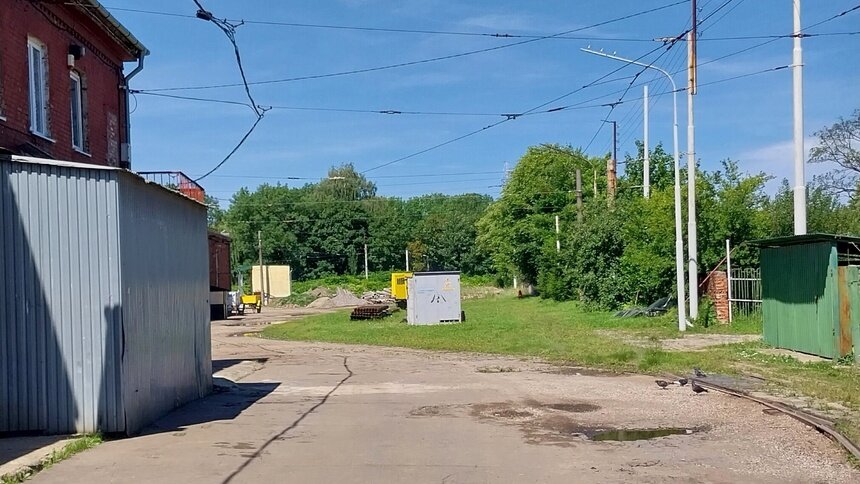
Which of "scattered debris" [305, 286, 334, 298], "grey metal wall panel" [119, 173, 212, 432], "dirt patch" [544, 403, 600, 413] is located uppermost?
"grey metal wall panel" [119, 173, 212, 432]

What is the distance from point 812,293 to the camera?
19906 millimetres

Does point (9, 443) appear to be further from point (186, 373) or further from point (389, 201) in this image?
point (389, 201)

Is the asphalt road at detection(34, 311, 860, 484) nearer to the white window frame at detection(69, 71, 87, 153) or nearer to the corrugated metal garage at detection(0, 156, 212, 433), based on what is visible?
the corrugated metal garage at detection(0, 156, 212, 433)

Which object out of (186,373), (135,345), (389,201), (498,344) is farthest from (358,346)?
(389,201)

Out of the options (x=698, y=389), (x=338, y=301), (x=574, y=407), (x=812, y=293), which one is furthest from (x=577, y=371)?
(x=338, y=301)

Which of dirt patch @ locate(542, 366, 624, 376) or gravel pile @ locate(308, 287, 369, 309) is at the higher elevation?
dirt patch @ locate(542, 366, 624, 376)

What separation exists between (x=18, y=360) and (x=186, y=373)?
374 cm

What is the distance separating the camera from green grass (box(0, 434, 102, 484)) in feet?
26.4

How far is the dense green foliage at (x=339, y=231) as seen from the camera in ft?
341

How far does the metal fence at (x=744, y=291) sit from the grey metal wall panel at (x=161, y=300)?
853 inches

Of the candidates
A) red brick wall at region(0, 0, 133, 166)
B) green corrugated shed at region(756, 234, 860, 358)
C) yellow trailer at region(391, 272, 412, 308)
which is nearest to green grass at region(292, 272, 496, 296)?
yellow trailer at region(391, 272, 412, 308)

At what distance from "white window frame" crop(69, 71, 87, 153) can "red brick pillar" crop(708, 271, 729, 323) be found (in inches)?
913

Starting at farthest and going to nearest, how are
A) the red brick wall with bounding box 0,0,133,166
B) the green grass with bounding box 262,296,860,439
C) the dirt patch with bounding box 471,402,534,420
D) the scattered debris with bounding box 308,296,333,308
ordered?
the scattered debris with bounding box 308,296,333,308
the green grass with bounding box 262,296,860,439
the red brick wall with bounding box 0,0,133,166
the dirt patch with bounding box 471,402,534,420

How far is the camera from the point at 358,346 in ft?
100.0
